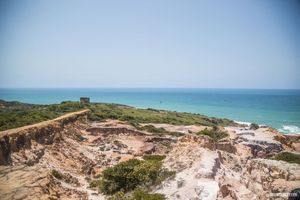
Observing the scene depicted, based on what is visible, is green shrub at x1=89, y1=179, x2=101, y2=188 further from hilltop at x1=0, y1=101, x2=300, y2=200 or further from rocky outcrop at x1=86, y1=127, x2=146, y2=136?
rocky outcrop at x1=86, y1=127, x2=146, y2=136

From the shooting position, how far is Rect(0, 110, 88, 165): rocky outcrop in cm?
1857

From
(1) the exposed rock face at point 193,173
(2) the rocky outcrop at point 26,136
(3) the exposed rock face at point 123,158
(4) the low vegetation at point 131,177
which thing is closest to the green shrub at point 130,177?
(4) the low vegetation at point 131,177

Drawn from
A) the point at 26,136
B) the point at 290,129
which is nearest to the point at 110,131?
the point at 26,136

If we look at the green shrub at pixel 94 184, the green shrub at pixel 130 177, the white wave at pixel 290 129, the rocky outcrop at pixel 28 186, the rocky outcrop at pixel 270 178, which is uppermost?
the rocky outcrop at pixel 270 178

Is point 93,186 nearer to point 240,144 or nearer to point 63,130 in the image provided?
point 63,130

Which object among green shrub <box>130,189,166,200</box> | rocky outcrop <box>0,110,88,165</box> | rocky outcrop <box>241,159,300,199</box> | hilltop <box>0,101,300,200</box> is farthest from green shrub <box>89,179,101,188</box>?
rocky outcrop <box>241,159,300,199</box>

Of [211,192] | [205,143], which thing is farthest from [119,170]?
[211,192]

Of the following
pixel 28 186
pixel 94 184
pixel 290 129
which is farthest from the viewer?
pixel 290 129

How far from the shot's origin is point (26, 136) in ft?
69.5

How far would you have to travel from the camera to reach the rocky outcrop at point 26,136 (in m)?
18.6

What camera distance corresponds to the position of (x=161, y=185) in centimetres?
1457

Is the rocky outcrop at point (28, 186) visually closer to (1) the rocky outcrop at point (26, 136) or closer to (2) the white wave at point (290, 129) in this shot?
(1) the rocky outcrop at point (26, 136)

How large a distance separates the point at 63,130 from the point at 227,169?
16.5 m

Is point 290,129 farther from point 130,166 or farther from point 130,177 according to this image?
point 130,177
